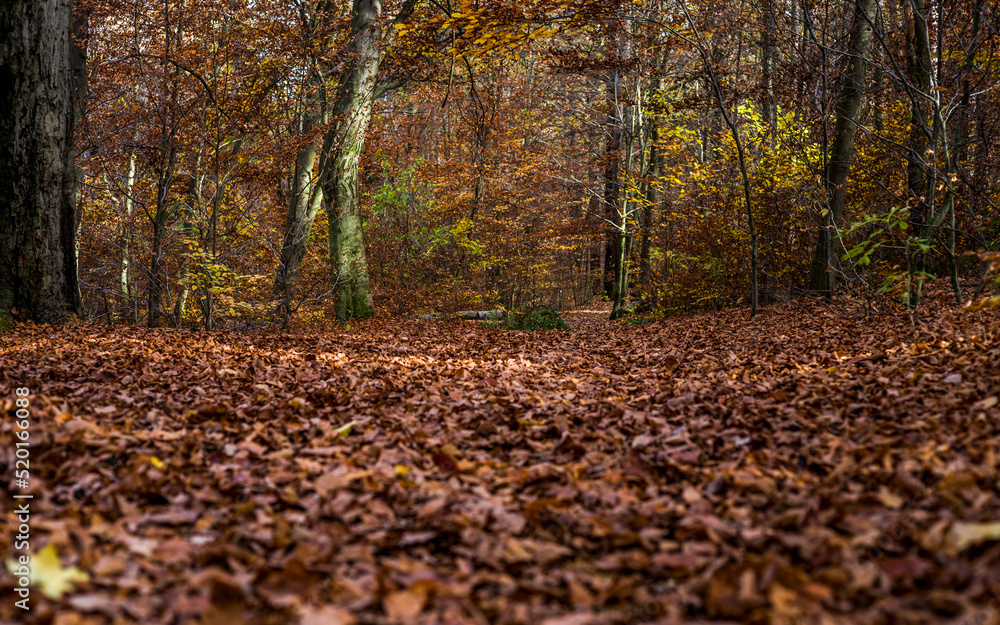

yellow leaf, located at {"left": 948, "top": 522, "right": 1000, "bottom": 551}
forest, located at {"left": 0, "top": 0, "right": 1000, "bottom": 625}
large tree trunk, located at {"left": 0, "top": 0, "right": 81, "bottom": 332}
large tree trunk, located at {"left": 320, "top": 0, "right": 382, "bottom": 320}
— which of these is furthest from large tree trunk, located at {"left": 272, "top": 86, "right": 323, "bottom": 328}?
yellow leaf, located at {"left": 948, "top": 522, "right": 1000, "bottom": 551}

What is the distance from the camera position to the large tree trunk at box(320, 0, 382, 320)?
10062mm

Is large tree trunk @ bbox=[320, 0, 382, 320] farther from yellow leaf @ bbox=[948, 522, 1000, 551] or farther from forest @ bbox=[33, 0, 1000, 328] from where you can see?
yellow leaf @ bbox=[948, 522, 1000, 551]

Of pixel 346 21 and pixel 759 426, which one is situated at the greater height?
pixel 346 21

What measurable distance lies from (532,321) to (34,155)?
7.11 m

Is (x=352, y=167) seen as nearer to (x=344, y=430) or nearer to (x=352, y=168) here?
(x=352, y=168)

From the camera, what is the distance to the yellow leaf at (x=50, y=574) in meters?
1.58

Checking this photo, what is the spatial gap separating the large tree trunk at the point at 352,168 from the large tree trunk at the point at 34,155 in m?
4.38

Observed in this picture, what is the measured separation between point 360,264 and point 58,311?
5.13m

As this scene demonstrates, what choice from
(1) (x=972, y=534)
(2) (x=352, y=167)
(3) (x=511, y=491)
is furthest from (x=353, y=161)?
(1) (x=972, y=534)

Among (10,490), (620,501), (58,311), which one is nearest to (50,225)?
(58,311)

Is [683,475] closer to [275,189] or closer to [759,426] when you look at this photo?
[759,426]

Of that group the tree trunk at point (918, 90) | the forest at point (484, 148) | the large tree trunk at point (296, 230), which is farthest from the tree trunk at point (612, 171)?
the tree trunk at point (918, 90)

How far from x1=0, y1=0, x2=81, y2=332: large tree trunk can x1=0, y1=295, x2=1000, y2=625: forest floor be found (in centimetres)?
168

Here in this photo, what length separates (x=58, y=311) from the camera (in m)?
5.90
